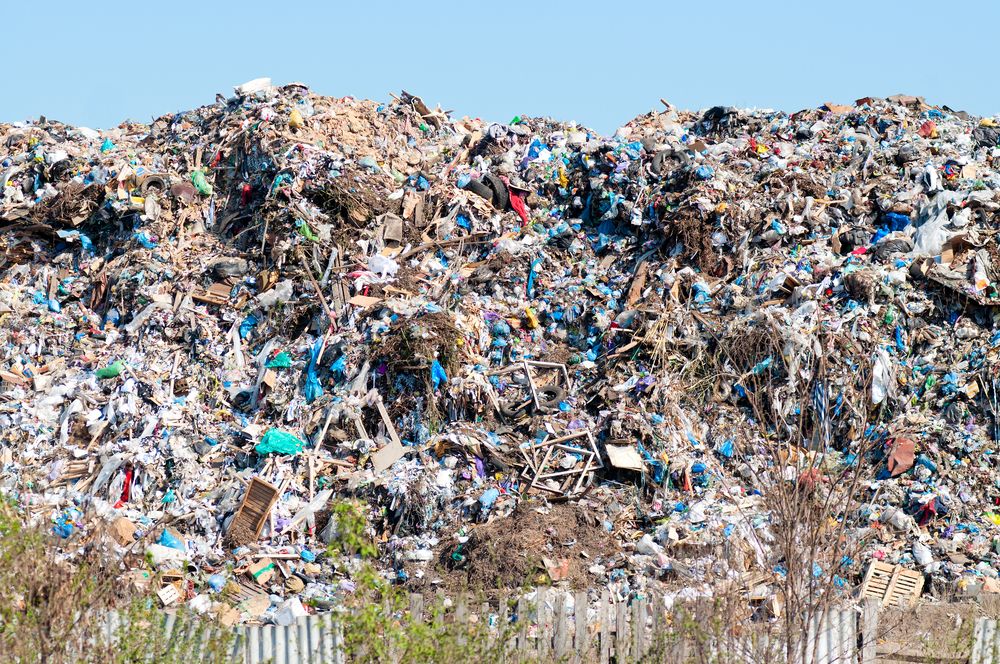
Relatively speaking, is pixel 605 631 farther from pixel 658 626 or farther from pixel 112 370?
pixel 112 370

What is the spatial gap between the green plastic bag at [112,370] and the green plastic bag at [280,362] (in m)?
1.64

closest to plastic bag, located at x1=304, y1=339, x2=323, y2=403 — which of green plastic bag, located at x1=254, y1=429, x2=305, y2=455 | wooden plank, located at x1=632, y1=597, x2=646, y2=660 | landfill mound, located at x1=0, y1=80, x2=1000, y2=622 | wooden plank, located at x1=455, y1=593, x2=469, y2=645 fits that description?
landfill mound, located at x1=0, y1=80, x2=1000, y2=622

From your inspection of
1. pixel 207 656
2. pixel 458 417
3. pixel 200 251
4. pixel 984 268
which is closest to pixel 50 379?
pixel 200 251

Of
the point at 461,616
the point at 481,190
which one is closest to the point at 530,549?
the point at 461,616

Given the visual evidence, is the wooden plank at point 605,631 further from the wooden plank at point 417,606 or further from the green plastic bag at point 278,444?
the green plastic bag at point 278,444

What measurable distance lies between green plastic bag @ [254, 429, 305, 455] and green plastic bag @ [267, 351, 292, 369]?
1142mm

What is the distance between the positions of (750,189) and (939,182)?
225 cm

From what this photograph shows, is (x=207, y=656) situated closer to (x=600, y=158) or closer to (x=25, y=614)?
(x=25, y=614)

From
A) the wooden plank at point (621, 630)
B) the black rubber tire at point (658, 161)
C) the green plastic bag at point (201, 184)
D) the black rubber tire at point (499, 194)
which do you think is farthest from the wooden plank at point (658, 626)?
the green plastic bag at point (201, 184)

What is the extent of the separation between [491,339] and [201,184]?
5.02 m

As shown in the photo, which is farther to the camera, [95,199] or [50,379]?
[95,199]

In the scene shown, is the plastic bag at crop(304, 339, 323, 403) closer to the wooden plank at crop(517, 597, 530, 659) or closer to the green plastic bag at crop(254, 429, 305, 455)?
the green plastic bag at crop(254, 429, 305, 455)

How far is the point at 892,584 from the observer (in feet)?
29.2

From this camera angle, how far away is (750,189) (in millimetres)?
12930
